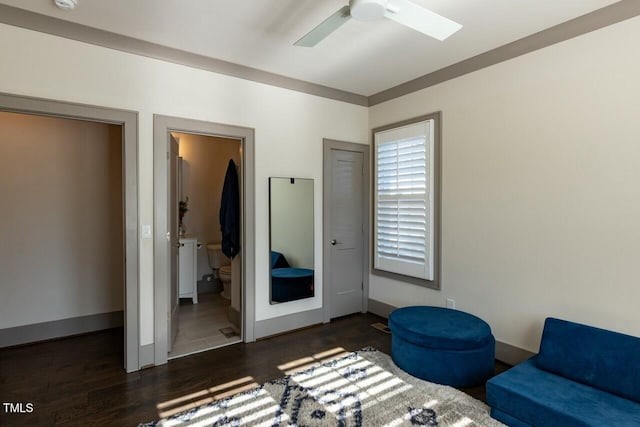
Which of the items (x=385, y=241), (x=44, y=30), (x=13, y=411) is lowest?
(x=13, y=411)

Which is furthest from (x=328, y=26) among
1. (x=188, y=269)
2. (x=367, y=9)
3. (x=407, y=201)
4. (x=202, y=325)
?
(x=188, y=269)

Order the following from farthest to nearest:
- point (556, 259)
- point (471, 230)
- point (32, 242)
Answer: point (32, 242) → point (471, 230) → point (556, 259)

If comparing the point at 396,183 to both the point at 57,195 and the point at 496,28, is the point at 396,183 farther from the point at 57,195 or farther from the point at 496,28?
the point at 57,195

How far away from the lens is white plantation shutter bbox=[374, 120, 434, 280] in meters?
3.68

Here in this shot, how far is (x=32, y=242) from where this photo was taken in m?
3.56

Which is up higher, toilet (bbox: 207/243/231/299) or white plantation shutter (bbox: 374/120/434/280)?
white plantation shutter (bbox: 374/120/434/280)

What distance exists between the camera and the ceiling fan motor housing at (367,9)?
197 centimetres

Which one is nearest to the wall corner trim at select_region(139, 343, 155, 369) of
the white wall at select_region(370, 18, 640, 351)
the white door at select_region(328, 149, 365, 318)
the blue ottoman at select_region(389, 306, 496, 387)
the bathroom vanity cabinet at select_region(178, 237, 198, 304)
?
the bathroom vanity cabinet at select_region(178, 237, 198, 304)

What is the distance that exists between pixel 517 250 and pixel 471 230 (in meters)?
0.46

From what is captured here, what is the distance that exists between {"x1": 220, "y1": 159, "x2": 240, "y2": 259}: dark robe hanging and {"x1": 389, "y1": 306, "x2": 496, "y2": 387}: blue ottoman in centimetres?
193

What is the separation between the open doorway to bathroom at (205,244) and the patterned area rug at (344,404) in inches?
41.3

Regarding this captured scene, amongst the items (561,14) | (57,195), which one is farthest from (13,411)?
(561,14)

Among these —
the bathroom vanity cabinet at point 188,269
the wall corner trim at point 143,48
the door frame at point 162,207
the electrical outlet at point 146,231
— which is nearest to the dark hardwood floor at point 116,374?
the door frame at point 162,207

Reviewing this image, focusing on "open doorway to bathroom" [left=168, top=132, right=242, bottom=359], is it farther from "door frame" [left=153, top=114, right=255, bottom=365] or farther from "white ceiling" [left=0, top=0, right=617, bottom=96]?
"white ceiling" [left=0, top=0, right=617, bottom=96]
